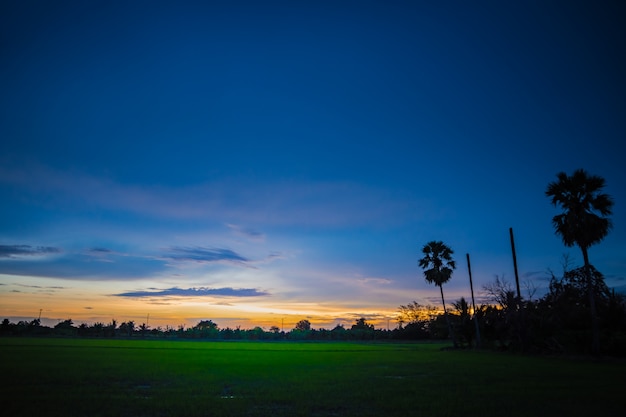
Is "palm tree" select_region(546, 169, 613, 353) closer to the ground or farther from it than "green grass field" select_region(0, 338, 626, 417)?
farther from it

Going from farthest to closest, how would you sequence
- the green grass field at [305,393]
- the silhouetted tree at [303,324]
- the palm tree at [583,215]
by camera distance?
the silhouetted tree at [303,324]
the palm tree at [583,215]
the green grass field at [305,393]

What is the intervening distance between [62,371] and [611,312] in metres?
41.4

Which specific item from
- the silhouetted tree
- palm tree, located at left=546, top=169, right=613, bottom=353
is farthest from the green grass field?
the silhouetted tree

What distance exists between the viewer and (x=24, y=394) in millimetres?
13133

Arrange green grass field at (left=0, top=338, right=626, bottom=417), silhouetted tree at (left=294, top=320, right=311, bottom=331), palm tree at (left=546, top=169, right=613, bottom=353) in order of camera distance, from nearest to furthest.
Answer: green grass field at (left=0, top=338, right=626, bottom=417)
palm tree at (left=546, top=169, right=613, bottom=353)
silhouetted tree at (left=294, top=320, right=311, bottom=331)

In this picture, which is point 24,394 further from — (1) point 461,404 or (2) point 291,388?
(1) point 461,404

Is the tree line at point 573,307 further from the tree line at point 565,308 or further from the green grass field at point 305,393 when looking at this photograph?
the green grass field at point 305,393

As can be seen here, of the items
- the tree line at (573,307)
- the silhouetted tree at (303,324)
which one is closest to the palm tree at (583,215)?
the tree line at (573,307)

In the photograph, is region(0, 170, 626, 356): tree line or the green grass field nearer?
the green grass field

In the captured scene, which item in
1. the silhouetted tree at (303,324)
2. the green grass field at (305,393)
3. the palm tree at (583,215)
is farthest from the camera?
the silhouetted tree at (303,324)

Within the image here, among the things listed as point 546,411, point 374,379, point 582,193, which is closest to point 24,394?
point 374,379

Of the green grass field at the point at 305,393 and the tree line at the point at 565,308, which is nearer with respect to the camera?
the green grass field at the point at 305,393

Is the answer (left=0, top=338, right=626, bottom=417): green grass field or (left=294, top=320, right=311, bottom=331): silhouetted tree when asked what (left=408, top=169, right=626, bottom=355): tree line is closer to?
(left=0, top=338, right=626, bottom=417): green grass field

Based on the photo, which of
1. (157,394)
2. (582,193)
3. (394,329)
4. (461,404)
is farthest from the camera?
(394,329)
